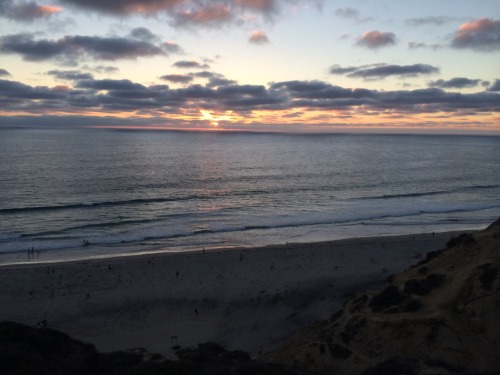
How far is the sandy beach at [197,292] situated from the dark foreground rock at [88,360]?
4.46 meters

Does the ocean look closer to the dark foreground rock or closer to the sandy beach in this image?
the sandy beach

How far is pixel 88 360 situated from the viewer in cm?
1245

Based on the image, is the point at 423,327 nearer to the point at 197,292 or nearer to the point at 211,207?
the point at 197,292

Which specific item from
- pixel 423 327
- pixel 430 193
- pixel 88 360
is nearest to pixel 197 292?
pixel 88 360

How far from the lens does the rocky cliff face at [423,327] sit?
1143cm

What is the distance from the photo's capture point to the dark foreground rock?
10.6 m

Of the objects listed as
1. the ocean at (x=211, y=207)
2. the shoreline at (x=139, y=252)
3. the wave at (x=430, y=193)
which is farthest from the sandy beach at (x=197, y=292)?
the wave at (x=430, y=193)

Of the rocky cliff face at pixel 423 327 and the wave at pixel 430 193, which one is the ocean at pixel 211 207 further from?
the rocky cliff face at pixel 423 327

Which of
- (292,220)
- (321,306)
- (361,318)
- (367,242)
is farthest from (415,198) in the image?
(361,318)

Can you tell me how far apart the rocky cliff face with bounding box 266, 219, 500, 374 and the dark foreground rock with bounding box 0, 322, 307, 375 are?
1.93 m

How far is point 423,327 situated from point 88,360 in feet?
33.0

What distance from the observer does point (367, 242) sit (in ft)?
106

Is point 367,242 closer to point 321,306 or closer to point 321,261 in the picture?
point 321,261

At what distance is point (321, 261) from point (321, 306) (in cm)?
722
